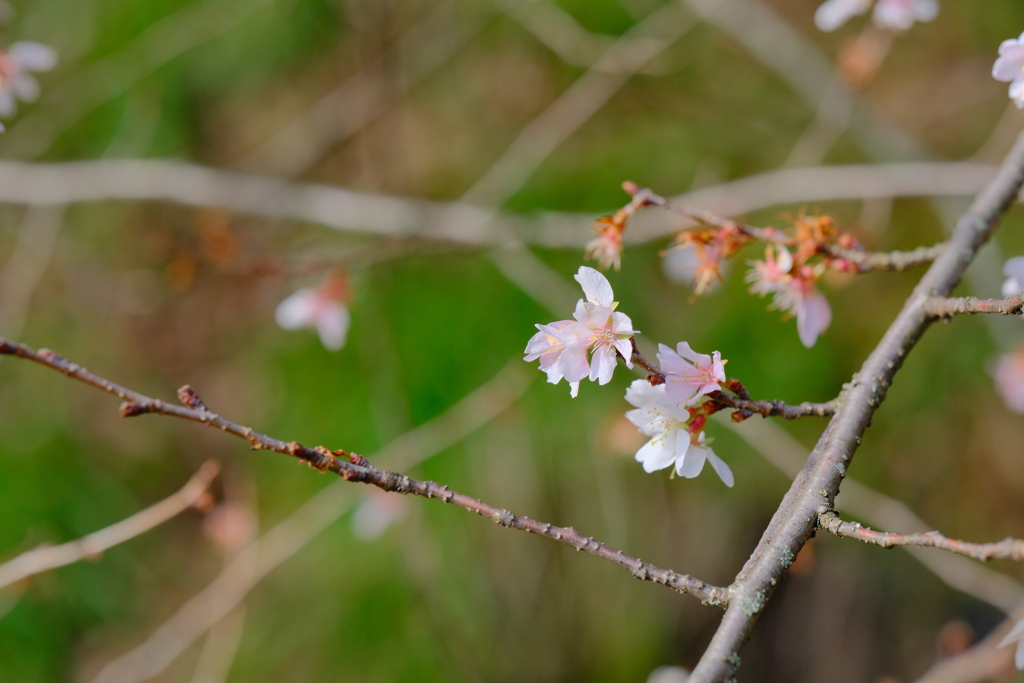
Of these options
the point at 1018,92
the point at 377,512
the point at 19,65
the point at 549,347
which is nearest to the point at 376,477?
the point at 549,347

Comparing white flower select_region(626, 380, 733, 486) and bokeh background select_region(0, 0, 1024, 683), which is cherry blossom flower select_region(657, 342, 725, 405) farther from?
bokeh background select_region(0, 0, 1024, 683)

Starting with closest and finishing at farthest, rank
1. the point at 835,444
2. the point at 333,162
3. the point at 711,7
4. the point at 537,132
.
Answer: the point at 835,444 < the point at 711,7 < the point at 537,132 < the point at 333,162

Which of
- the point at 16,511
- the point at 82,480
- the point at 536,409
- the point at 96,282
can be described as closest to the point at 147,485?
the point at 82,480

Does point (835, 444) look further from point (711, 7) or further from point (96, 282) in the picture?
point (96, 282)

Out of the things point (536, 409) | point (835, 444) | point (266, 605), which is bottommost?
point (835, 444)

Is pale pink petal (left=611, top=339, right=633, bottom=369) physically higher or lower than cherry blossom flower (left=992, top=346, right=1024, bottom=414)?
lower

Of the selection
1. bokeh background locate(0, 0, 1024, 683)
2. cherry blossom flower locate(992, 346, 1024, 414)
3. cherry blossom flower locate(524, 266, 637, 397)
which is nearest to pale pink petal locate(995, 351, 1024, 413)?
cherry blossom flower locate(992, 346, 1024, 414)

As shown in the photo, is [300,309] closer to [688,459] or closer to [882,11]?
[688,459]

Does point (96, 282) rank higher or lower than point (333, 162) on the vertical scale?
lower
